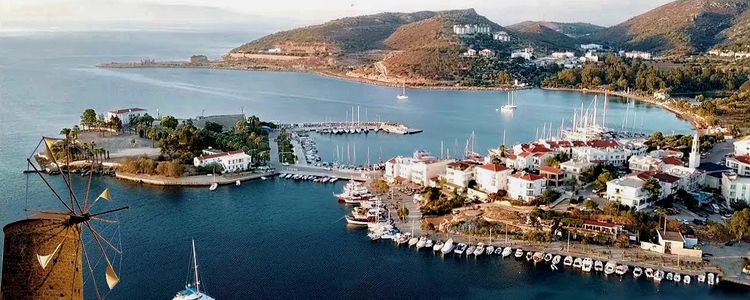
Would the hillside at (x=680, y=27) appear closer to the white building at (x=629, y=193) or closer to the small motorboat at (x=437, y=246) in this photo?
the white building at (x=629, y=193)

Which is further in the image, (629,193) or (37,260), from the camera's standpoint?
(629,193)

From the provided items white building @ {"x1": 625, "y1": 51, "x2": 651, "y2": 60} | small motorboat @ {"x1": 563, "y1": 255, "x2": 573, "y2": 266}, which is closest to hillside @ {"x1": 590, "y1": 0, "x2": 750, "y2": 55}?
white building @ {"x1": 625, "y1": 51, "x2": 651, "y2": 60}

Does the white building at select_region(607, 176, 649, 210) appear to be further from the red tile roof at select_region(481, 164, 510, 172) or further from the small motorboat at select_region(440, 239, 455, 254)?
the small motorboat at select_region(440, 239, 455, 254)

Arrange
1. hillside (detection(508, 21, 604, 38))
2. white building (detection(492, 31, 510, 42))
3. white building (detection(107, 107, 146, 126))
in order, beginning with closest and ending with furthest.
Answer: white building (detection(107, 107, 146, 126))
white building (detection(492, 31, 510, 42))
hillside (detection(508, 21, 604, 38))

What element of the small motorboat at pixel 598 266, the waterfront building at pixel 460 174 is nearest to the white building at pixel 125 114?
the waterfront building at pixel 460 174

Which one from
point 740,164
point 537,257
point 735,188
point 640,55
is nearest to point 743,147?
point 740,164

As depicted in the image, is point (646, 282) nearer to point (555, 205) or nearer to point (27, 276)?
point (555, 205)

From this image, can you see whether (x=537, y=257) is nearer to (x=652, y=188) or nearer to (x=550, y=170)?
(x=652, y=188)
